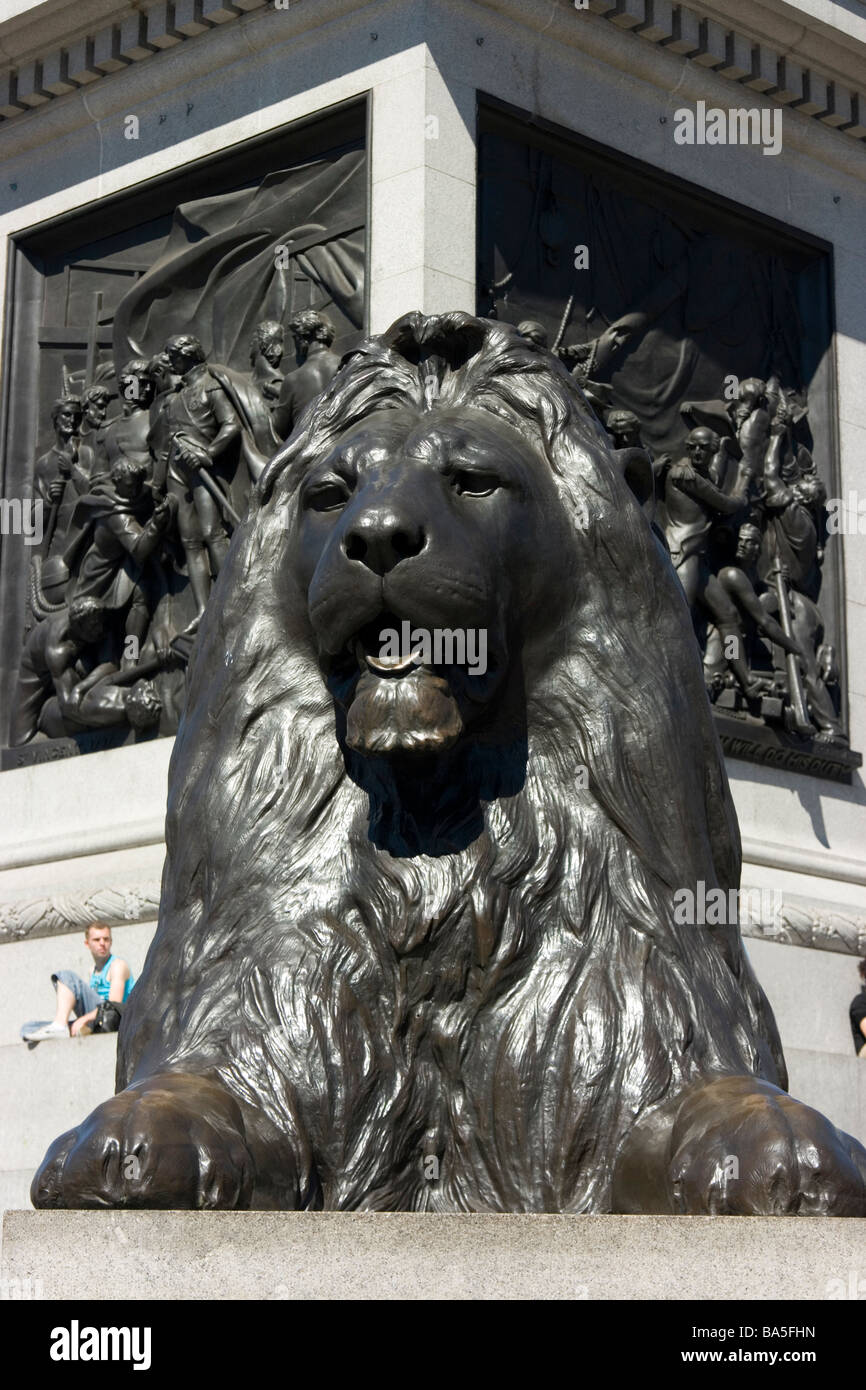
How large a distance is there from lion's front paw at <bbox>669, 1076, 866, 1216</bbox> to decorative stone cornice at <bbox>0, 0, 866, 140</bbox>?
9.95 meters

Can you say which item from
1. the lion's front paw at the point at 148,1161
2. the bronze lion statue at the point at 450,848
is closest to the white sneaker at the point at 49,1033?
the bronze lion statue at the point at 450,848

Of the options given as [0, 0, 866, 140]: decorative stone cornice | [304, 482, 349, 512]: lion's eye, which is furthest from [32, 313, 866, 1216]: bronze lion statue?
[0, 0, 866, 140]: decorative stone cornice

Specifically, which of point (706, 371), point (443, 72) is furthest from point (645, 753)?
point (706, 371)

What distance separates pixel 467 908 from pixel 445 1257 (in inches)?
33.1

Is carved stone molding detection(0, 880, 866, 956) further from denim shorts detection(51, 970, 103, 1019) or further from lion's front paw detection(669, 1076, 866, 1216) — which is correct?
lion's front paw detection(669, 1076, 866, 1216)

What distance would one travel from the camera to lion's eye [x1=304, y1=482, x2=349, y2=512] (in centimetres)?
372

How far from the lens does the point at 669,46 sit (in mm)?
12602

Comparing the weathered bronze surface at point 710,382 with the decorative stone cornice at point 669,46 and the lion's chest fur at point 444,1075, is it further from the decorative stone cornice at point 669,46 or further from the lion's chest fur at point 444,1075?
the lion's chest fur at point 444,1075

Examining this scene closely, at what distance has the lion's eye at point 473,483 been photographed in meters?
3.69

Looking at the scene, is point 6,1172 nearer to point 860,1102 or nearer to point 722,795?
point 860,1102

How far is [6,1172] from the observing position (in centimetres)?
1033

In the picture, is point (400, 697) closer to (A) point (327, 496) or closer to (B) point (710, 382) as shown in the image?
(A) point (327, 496)

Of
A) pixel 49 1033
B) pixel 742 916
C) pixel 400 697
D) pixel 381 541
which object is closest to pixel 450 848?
pixel 400 697

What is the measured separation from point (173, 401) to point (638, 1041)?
30.3ft
